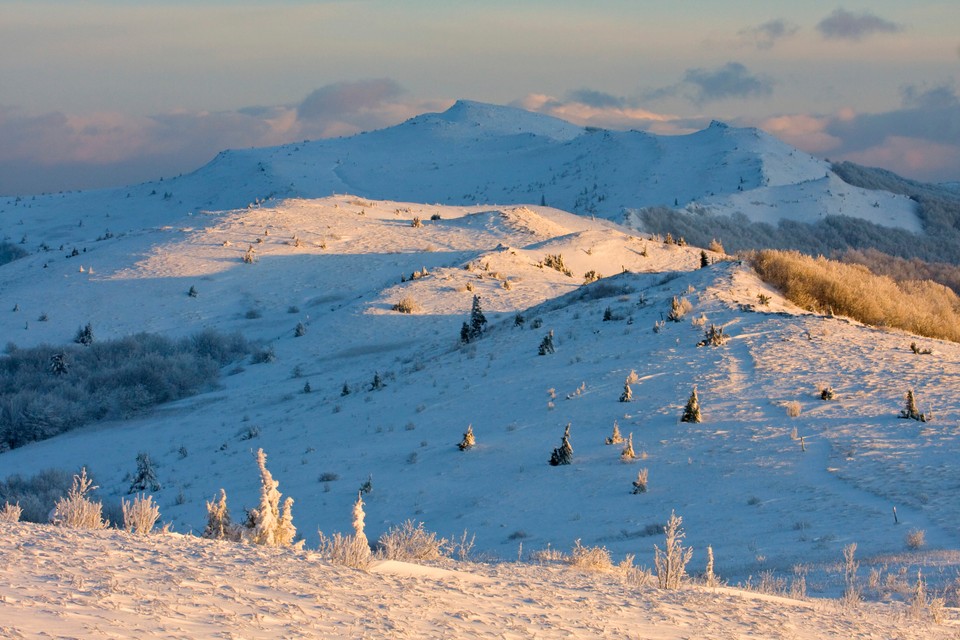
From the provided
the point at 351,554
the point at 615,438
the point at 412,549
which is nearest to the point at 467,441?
the point at 615,438

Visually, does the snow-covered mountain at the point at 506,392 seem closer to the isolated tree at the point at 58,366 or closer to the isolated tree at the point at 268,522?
the isolated tree at the point at 268,522

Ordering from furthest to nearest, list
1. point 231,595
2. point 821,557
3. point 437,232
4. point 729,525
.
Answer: point 437,232
point 729,525
point 821,557
point 231,595

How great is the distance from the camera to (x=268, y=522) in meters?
8.07

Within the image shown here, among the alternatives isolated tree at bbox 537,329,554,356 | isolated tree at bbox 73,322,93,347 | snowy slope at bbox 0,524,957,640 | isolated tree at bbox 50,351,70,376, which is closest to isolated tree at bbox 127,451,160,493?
isolated tree at bbox 537,329,554,356

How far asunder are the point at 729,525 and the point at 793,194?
48554 millimetres

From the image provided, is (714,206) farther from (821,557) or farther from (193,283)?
(821,557)

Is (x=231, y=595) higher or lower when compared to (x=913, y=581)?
higher

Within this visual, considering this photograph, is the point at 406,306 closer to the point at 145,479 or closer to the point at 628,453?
the point at 145,479

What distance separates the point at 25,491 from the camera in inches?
628

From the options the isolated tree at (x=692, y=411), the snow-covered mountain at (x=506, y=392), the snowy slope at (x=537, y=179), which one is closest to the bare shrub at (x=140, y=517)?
the snow-covered mountain at (x=506, y=392)

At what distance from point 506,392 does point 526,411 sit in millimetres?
1265

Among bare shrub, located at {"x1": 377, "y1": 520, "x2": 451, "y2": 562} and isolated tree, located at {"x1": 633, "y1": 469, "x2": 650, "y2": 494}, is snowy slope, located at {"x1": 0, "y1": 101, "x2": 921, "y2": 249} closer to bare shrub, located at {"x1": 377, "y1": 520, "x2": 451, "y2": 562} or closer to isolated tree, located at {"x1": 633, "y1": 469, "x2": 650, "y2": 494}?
isolated tree, located at {"x1": 633, "y1": 469, "x2": 650, "y2": 494}

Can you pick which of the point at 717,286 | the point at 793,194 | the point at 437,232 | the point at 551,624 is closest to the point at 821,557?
the point at 551,624

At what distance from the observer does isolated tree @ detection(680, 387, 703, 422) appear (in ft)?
44.8
